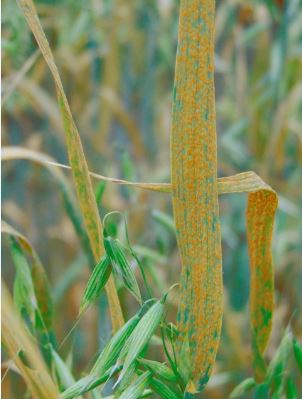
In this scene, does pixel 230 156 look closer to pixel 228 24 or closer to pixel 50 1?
pixel 228 24

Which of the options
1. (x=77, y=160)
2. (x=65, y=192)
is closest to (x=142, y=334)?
(x=77, y=160)

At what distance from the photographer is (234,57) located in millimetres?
1575

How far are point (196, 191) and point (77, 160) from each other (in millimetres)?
88

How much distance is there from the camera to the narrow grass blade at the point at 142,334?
46 cm

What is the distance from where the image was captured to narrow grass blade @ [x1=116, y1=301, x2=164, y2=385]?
46 centimetres

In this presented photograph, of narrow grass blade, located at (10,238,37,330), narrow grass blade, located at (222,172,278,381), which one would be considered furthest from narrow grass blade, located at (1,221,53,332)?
narrow grass blade, located at (222,172,278,381)

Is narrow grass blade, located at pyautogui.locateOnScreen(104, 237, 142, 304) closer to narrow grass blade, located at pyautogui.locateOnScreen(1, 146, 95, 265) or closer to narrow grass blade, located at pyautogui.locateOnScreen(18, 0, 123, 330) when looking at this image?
narrow grass blade, located at pyautogui.locateOnScreen(18, 0, 123, 330)

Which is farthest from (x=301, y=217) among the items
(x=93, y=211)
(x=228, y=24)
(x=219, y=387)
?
(x=93, y=211)

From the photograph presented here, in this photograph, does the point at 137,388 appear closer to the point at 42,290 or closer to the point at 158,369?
the point at 158,369

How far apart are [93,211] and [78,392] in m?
0.13

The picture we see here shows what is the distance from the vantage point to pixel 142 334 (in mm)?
472

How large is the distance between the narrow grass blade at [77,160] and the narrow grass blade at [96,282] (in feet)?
0.16

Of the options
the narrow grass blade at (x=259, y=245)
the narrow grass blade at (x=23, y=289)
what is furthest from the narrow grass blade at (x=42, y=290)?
the narrow grass blade at (x=259, y=245)

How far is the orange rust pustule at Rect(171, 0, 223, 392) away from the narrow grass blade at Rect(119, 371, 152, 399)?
0.03m
